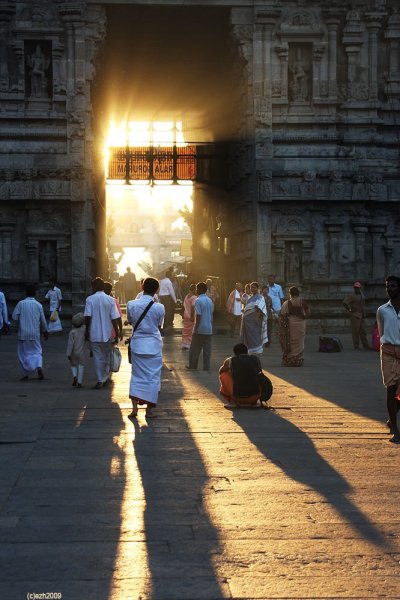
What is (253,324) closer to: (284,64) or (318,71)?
(284,64)

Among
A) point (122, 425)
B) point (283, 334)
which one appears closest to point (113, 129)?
point (283, 334)

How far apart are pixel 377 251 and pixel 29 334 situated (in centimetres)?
1743

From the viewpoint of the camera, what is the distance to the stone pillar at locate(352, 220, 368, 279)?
→ 104ft

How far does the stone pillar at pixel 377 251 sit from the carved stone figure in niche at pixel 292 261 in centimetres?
255

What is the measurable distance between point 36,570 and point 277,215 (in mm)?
26184

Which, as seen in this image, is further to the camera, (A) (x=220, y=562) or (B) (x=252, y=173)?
(B) (x=252, y=173)

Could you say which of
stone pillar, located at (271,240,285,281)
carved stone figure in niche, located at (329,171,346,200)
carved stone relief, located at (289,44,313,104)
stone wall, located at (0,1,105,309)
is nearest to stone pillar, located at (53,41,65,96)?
stone wall, located at (0,1,105,309)

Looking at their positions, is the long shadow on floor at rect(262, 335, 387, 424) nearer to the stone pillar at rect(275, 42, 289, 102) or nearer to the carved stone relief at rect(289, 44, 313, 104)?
the stone pillar at rect(275, 42, 289, 102)

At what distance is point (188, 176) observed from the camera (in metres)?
45.6

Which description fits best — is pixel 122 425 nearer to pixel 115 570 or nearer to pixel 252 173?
pixel 115 570

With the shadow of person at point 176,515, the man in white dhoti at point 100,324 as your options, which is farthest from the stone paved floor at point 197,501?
the man in white dhoti at point 100,324

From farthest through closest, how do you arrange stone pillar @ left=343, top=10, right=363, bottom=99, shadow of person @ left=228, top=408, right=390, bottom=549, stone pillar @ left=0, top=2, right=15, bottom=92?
stone pillar @ left=343, top=10, right=363, bottom=99 < stone pillar @ left=0, top=2, right=15, bottom=92 < shadow of person @ left=228, top=408, right=390, bottom=549

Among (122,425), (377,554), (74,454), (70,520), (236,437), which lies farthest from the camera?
(122,425)

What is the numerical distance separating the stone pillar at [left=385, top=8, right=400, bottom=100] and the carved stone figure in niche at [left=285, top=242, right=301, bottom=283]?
5740mm
